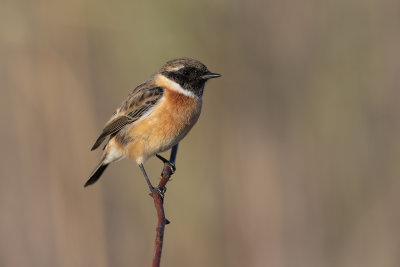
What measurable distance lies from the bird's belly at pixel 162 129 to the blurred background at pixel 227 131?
4.13ft

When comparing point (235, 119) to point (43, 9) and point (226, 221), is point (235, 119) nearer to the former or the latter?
point (226, 221)

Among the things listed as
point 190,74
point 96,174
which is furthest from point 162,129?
point 96,174

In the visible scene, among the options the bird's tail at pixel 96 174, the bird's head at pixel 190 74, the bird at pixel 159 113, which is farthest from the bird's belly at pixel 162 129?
the bird's tail at pixel 96 174

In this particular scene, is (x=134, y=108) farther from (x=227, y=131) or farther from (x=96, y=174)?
(x=227, y=131)

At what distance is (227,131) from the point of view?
6.27m

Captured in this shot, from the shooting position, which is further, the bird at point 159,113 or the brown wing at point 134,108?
the brown wing at point 134,108

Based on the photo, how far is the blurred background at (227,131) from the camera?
229 inches

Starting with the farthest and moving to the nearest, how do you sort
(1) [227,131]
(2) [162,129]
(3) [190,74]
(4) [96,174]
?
(1) [227,131] < (4) [96,174] < (3) [190,74] < (2) [162,129]

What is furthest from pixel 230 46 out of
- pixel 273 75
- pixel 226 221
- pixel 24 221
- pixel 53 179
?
pixel 24 221

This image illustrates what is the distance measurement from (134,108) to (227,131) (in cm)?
175

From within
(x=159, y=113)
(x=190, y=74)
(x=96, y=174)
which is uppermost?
(x=190, y=74)

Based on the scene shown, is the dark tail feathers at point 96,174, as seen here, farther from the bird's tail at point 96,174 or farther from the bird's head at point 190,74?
the bird's head at point 190,74

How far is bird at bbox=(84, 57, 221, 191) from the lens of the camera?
4.53 metres

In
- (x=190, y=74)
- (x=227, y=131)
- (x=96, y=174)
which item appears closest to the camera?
(x=190, y=74)
